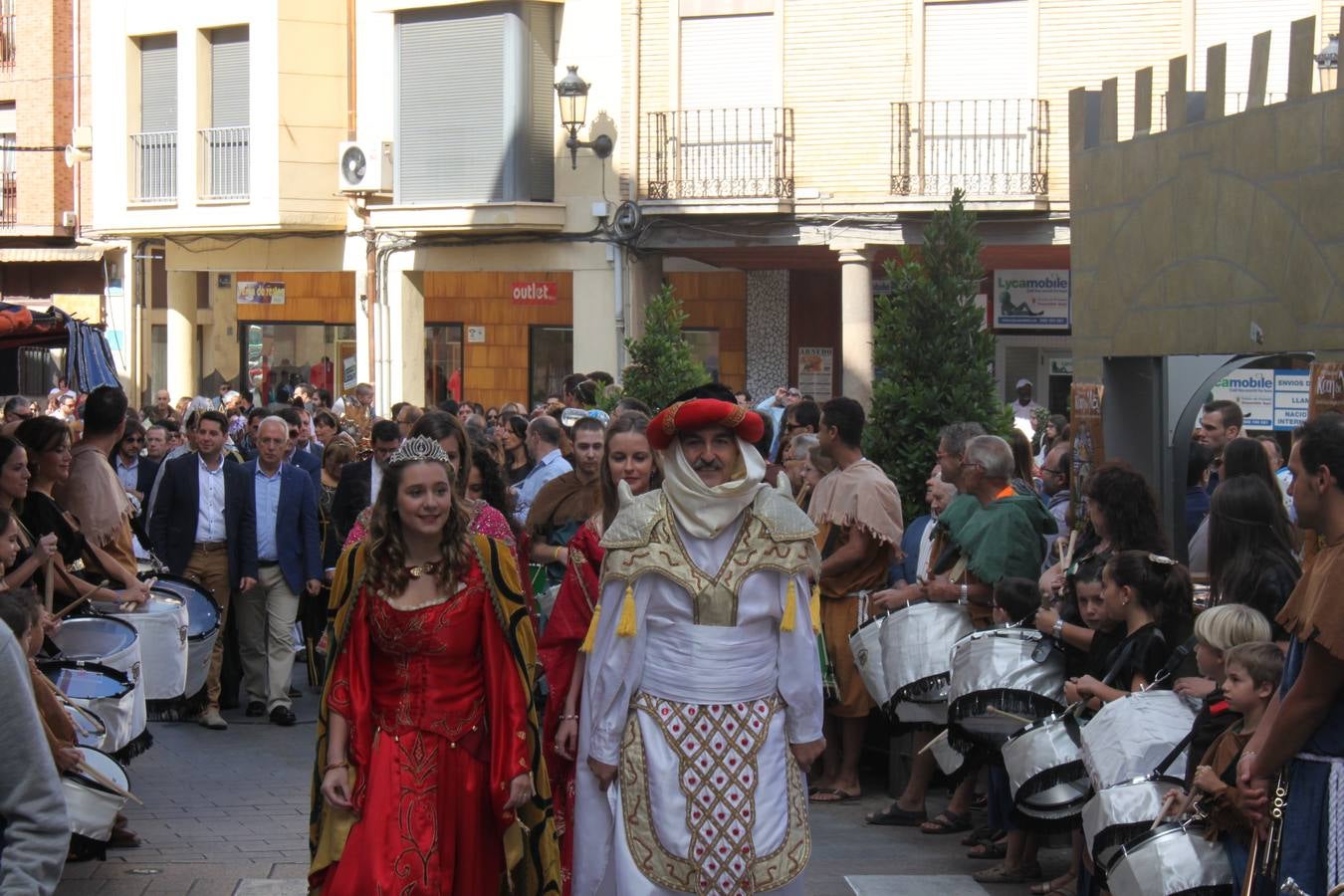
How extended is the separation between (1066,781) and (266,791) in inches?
187

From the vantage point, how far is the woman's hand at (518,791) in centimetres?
555

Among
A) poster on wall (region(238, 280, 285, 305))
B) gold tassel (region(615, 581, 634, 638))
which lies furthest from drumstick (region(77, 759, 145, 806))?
poster on wall (region(238, 280, 285, 305))

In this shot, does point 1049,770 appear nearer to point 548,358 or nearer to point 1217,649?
point 1217,649

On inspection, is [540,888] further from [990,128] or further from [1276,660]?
[990,128]

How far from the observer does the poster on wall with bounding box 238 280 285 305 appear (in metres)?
31.8

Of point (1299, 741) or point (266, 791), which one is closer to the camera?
point (1299, 741)

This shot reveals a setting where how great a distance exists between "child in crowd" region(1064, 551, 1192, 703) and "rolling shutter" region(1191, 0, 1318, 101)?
16.3 meters

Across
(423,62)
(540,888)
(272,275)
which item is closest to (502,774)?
(540,888)

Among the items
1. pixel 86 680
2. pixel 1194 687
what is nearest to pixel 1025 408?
pixel 86 680

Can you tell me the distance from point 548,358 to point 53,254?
446 inches

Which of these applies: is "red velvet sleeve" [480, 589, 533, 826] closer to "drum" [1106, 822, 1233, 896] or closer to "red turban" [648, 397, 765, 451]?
"red turban" [648, 397, 765, 451]

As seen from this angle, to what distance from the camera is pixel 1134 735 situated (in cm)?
597

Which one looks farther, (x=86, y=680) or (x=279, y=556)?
(x=279, y=556)

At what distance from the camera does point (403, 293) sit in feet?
89.9
